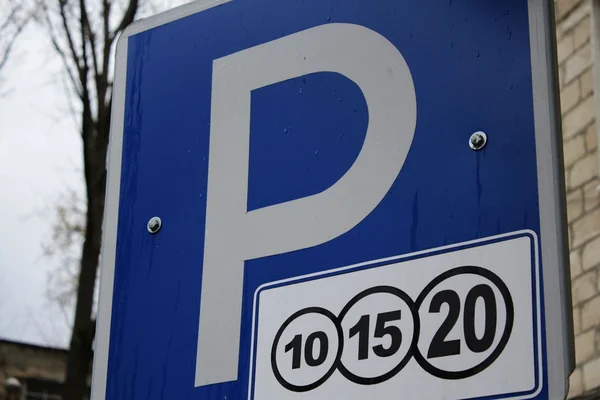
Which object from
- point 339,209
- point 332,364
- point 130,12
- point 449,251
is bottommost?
point 332,364

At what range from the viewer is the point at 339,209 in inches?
64.1

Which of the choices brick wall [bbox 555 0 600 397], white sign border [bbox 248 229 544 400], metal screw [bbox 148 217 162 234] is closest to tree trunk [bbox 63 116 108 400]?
brick wall [bbox 555 0 600 397]

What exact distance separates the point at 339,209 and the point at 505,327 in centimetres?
A: 37

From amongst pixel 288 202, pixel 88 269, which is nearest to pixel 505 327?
pixel 288 202

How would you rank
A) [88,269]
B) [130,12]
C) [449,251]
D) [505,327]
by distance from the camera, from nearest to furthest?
[505,327], [449,251], [88,269], [130,12]

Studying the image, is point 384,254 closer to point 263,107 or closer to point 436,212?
point 436,212

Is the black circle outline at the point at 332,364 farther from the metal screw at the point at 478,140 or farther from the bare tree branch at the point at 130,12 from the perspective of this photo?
the bare tree branch at the point at 130,12

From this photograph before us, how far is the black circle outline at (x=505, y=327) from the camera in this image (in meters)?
1.36

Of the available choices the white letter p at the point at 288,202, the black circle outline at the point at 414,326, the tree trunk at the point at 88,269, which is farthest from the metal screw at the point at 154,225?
the tree trunk at the point at 88,269

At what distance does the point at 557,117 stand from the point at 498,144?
91 mm

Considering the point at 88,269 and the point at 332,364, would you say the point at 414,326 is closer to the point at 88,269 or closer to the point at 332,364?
the point at 332,364

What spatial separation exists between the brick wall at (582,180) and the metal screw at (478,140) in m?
4.33

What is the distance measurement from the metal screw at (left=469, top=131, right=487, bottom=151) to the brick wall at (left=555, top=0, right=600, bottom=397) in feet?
14.2

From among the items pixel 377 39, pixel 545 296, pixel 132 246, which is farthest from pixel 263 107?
pixel 545 296
